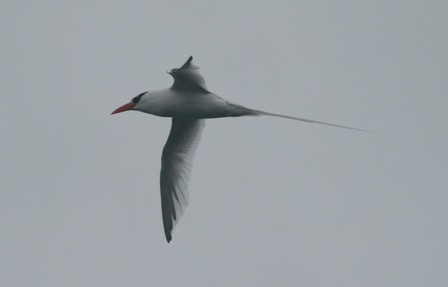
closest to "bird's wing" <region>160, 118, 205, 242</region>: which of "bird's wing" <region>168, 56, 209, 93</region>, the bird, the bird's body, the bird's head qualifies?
the bird

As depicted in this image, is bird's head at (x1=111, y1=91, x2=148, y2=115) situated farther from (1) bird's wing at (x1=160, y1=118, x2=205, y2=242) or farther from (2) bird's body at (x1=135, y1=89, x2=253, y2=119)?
(1) bird's wing at (x1=160, y1=118, x2=205, y2=242)

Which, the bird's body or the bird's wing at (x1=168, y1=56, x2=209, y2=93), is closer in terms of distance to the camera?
the bird's wing at (x1=168, y1=56, x2=209, y2=93)

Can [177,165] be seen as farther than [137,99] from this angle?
Yes

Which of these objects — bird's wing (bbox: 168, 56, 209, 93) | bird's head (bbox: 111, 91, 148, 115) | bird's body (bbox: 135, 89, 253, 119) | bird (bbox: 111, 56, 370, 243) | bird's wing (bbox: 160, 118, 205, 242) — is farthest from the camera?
bird's wing (bbox: 160, 118, 205, 242)

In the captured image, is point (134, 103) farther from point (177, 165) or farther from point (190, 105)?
point (177, 165)

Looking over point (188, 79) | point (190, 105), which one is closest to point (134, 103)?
point (190, 105)

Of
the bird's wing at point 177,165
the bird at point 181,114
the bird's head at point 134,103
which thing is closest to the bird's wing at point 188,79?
the bird at point 181,114

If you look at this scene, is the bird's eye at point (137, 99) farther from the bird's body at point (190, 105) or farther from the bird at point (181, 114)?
the bird's body at point (190, 105)

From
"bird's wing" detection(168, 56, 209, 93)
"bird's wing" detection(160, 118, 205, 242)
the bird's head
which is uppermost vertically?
"bird's wing" detection(168, 56, 209, 93)

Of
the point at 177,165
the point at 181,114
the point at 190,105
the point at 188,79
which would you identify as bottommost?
the point at 177,165

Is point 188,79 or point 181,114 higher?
point 188,79

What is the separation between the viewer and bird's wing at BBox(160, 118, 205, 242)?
17000 millimetres

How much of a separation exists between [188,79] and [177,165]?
2944mm

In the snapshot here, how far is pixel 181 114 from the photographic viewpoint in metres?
15.4
